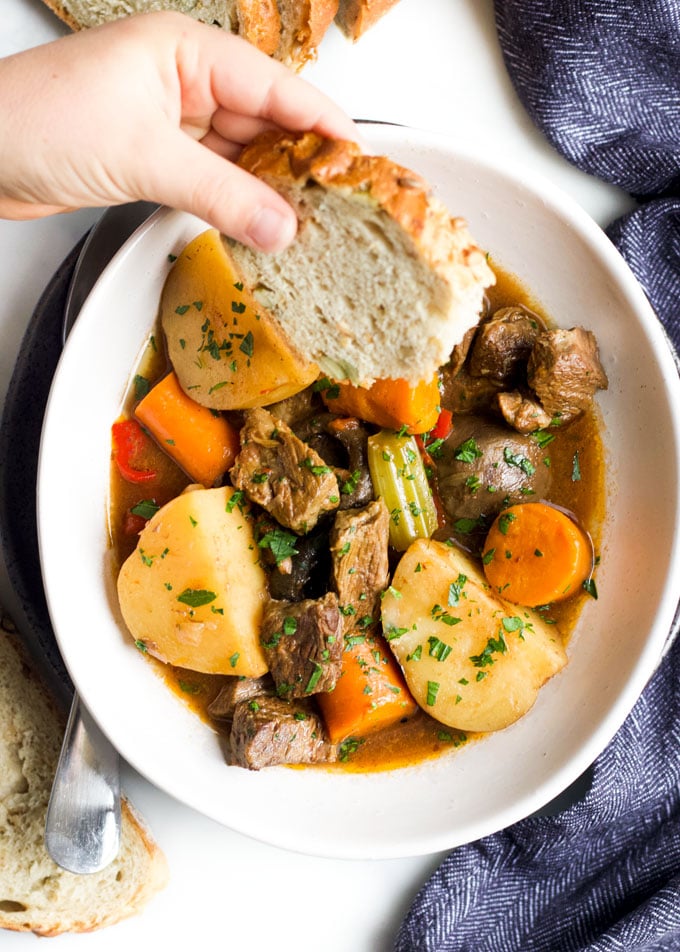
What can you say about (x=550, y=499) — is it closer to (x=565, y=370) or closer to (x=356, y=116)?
(x=565, y=370)

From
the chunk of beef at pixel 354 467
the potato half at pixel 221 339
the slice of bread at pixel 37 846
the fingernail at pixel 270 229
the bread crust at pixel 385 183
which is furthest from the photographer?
the slice of bread at pixel 37 846

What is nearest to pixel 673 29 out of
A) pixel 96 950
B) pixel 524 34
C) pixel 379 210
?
pixel 524 34

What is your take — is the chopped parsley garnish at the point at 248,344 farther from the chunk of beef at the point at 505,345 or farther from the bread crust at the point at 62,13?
the bread crust at the point at 62,13

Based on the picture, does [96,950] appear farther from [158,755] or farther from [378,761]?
[378,761]

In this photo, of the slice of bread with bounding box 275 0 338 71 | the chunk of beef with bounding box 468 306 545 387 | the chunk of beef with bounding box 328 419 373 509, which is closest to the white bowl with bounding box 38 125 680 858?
the chunk of beef with bounding box 468 306 545 387

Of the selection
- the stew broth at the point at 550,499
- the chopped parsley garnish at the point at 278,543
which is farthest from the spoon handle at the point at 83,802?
the chopped parsley garnish at the point at 278,543

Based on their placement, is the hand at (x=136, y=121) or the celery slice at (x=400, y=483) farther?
the celery slice at (x=400, y=483)

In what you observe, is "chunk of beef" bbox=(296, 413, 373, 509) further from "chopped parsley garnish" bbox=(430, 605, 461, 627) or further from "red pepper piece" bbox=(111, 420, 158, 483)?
"red pepper piece" bbox=(111, 420, 158, 483)
